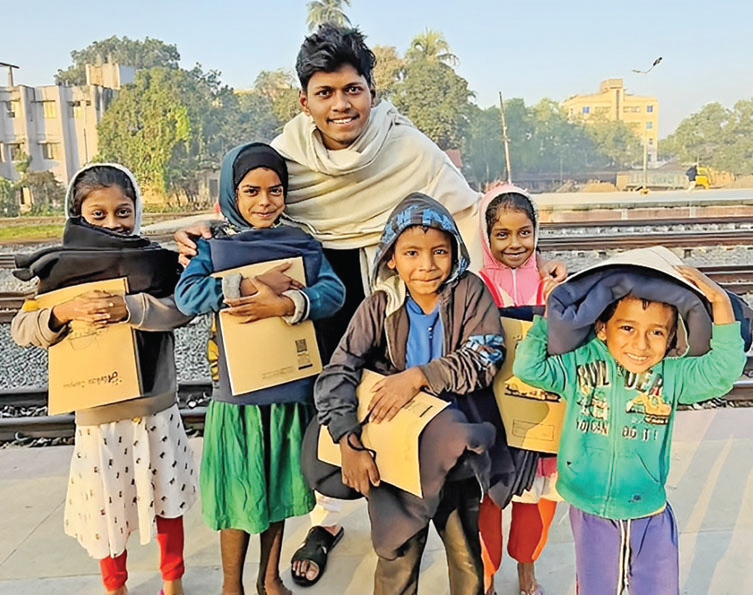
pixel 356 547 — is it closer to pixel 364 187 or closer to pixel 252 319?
pixel 252 319

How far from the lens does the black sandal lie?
2.66 m

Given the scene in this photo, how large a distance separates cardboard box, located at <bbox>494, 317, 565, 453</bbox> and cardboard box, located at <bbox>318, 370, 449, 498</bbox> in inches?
14.8

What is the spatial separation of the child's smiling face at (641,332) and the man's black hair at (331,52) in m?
1.30

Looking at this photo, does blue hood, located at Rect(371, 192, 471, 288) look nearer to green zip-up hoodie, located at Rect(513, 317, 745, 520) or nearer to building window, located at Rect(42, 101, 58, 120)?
green zip-up hoodie, located at Rect(513, 317, 745, 520)

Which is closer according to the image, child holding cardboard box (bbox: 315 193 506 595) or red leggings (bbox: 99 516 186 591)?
child holding cardboard box (bbox: 315 193 506 595)

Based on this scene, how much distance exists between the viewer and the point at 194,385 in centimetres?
485

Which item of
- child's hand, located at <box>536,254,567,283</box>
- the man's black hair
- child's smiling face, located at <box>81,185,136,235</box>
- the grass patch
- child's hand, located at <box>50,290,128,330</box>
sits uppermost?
the man's black hair

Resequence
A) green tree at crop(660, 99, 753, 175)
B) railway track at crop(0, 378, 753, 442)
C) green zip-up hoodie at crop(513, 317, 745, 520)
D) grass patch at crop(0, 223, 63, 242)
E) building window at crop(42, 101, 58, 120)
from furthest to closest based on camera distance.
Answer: green tree at crop(660, 99, 753, 175) → building window at crop(42, 101, 58, 120) → grass patch at crop(0, 223, 63, 242) → railway track at crop(0, 378, 753, 442) → green zip-up hoodie at crop(513, 317, 745, 520)

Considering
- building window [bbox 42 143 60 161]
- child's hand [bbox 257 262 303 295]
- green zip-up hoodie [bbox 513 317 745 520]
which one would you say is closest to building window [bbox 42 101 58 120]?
building window [bbox 42 143 60 161]

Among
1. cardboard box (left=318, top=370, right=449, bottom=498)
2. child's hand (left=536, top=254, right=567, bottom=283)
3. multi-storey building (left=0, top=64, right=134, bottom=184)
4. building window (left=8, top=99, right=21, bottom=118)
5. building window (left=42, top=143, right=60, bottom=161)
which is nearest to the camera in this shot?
cardboard box (left=318, top=370, right=449, bottom=498)

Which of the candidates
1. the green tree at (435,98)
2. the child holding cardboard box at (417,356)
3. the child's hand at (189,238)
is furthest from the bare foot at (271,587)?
the green tree at (435,98)

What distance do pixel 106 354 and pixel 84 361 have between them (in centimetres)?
8

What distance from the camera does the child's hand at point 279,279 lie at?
2.18m

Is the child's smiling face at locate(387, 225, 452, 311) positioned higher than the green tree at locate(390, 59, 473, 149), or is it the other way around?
the green tree at locate(390, 59, 473, 149)
